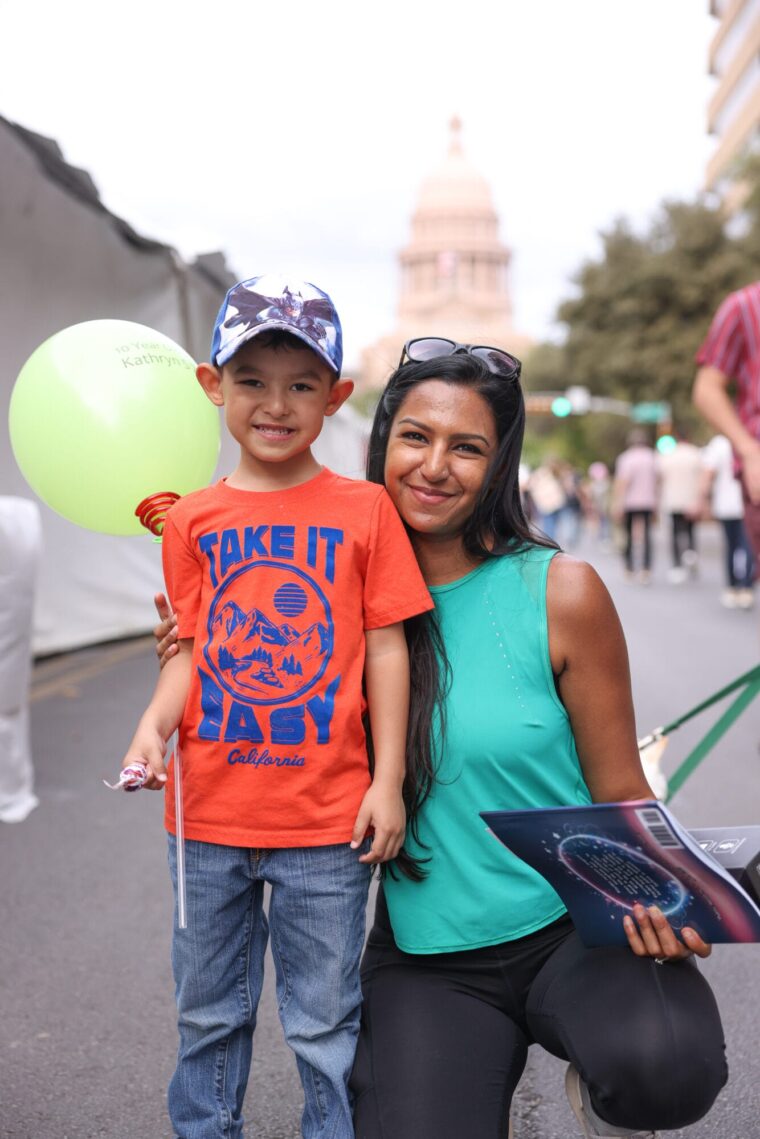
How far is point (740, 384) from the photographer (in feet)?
13.6

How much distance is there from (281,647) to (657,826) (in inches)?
26.5

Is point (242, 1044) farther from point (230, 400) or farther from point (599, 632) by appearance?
point (230, 400)

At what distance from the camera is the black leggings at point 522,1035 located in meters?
2.02

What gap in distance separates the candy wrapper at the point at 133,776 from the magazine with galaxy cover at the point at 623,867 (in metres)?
0.54

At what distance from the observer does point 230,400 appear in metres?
2.24

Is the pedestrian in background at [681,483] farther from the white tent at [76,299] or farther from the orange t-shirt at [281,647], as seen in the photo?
the orange t-shirt at [281,647]

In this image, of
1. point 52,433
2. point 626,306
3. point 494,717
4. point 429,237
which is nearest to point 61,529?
point 52,433

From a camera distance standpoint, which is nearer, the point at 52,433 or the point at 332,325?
→ the point at 332,325

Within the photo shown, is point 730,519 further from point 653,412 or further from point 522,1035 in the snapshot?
point 653,412

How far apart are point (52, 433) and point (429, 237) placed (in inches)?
5141

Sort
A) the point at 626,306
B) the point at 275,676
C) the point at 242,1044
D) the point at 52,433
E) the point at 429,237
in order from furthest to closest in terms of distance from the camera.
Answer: the point at 429,237 → the point at 626,306 → the point at 52,433 → the point at 242,1044 → the point at 275,676

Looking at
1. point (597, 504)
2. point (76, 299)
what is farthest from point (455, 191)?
point (76, 299)

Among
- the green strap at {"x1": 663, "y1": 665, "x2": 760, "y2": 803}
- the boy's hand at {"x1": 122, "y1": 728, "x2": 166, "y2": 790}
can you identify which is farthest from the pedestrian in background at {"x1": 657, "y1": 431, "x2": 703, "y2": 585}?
the boy's hand at {"x1": 122, "y1": 728, "x2": 166, "y2": 790}

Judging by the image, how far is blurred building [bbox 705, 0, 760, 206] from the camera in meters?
53.6
